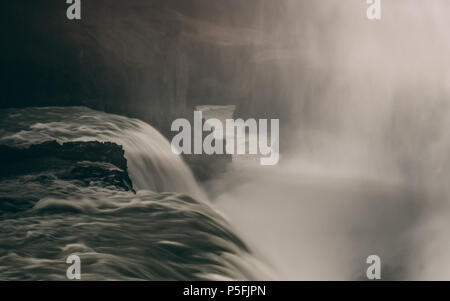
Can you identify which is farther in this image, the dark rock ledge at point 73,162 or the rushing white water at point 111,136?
the rushing white water at point 111,136

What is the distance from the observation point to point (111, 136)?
9.31 meters

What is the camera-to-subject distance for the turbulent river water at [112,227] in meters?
5.69

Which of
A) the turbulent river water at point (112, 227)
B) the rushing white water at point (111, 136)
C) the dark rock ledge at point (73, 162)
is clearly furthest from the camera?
the rushing white water at point (111, 136)

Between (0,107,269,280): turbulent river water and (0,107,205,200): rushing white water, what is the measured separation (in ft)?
0.07

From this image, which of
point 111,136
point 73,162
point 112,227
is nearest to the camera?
point 112,227

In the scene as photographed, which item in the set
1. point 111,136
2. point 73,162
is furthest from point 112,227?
point 111,136

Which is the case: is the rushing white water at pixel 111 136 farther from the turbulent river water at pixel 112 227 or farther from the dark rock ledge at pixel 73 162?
the dark rock ledge at pixel 73 162

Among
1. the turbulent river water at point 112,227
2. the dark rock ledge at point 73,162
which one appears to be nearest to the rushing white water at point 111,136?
the turbulent river water at point 112,227

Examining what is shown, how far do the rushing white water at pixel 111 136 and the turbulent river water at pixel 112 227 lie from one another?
0.07 feet

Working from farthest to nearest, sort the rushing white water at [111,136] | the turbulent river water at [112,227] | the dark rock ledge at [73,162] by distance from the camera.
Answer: the rushing white water at [111,136]
the dark rock ledge at [73,162]
the turbulent river water at [112,227]

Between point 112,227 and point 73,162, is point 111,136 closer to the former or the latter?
point 73,162

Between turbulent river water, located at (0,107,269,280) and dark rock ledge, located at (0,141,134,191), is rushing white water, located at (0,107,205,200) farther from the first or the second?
dark rock ledge, located at (0,141,134,191)

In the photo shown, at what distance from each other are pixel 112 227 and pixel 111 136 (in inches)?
109

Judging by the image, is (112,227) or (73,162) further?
(73,162)
